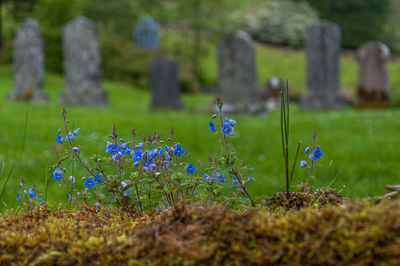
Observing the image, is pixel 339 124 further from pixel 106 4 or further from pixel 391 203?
pixel 106 4

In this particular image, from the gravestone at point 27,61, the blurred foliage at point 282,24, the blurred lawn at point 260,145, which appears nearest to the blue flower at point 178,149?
the blurred lawn at point 260,145

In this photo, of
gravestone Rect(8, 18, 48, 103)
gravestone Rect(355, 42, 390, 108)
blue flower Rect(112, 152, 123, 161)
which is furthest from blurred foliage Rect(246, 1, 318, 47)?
blue flower Rect(112, 152, 123, 161)

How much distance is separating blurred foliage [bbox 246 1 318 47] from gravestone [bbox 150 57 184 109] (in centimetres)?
3118

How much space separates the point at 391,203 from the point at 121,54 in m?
30.1

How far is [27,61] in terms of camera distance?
18344 millimetres

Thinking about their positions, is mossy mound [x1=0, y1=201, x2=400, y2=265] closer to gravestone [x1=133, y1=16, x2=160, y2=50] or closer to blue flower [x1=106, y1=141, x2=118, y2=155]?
blue flower [x1=106, y1=141, x2=118, y2=155]

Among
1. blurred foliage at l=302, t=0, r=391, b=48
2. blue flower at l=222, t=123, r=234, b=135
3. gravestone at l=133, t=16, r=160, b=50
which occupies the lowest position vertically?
blue flower at l=222, t=123, r=234, b=135

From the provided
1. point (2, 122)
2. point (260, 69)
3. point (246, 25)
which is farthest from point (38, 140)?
point (246, 25)

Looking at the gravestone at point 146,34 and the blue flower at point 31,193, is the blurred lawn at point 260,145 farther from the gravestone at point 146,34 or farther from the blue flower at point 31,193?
the gravestone at point 146,34

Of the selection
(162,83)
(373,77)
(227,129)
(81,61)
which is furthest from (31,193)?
(373,77)

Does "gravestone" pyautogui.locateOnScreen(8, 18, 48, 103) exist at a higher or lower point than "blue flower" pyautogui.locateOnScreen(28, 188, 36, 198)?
higher

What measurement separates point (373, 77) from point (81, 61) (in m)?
12.4

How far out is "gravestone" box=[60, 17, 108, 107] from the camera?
58.0ft

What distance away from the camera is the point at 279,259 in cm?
111
